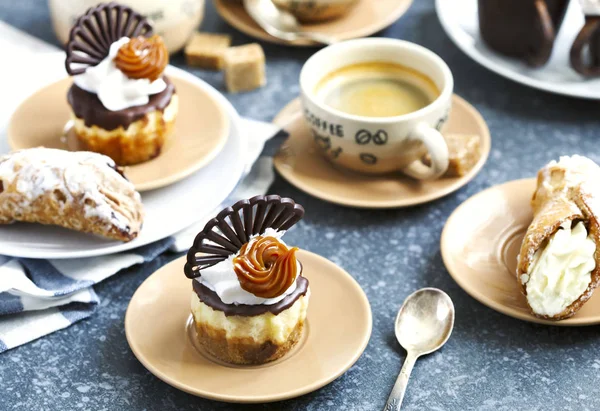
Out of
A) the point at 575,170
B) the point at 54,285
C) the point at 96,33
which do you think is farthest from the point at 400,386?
the point at 96,33

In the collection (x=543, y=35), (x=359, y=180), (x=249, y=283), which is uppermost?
(x=249, y=283)

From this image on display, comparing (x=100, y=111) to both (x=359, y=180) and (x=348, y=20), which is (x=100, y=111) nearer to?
(x=359, y=180)

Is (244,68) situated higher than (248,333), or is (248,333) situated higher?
(248,333)

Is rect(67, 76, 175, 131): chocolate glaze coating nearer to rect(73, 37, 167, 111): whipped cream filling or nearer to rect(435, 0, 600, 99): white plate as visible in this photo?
rect(73, 37, 167, 111): whipped cream filling

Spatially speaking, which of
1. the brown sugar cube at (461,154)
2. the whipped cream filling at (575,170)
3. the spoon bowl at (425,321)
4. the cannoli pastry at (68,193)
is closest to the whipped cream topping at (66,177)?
the cannoli pastry at (68,193)

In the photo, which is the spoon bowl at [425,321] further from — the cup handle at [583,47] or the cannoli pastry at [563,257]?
the cup handle at [583,47]

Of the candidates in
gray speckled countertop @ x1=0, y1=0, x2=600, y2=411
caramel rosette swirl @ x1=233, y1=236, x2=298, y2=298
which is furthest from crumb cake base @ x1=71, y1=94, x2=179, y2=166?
caramel rosette swirl @ x1=233, y1=236, x2=298, y2=298
